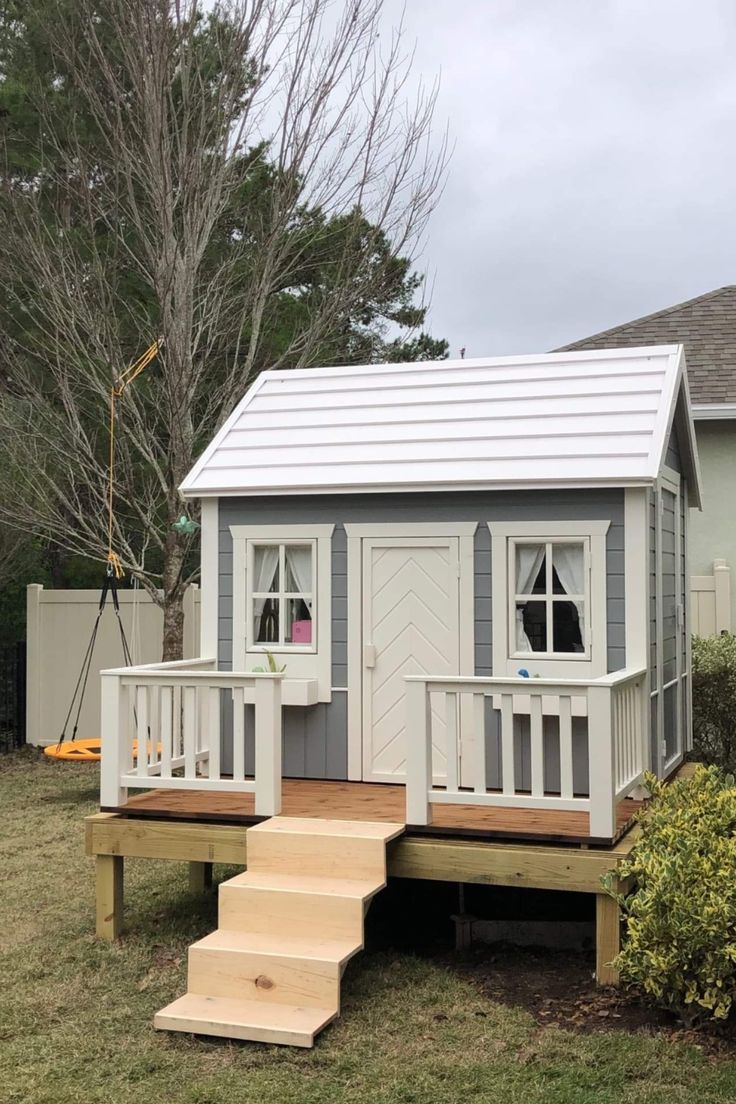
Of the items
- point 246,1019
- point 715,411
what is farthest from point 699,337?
point 246,1019

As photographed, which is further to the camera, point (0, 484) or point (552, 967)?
point (0, 484)

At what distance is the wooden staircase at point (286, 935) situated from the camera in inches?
214

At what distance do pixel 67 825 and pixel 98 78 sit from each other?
861 centimetres

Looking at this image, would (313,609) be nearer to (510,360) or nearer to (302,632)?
(302,632)

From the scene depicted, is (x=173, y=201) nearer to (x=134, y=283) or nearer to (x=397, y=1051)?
(x=134, y=283)

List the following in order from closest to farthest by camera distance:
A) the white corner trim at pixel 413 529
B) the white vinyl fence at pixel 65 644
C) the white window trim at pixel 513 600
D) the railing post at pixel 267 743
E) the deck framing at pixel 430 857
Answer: the deck framing at pixel 430 857 < the railing post at pixel 267 743 < the white window trim at pixel 513 600 < the white corner trim at pixel 413 529 < the white vinyl fence at pixel 65 644

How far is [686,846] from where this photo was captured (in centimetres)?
543

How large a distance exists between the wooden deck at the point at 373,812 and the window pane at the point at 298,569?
138 centimetres

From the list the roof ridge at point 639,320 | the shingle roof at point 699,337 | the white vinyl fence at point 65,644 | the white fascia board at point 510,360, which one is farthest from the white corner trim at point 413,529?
the roof ridge at point 639,320

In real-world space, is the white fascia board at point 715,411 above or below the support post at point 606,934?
above

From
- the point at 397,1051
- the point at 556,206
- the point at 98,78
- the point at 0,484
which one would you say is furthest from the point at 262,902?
the point at 556,206

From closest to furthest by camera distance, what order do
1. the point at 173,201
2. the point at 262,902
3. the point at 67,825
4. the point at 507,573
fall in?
the point at 262,902, the point at 507,573, the point at 67,825, the point at 173,201

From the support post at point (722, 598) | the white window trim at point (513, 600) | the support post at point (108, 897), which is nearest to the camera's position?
the support post at point (108, 897)

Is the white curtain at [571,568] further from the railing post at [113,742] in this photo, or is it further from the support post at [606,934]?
the railing post at [113,742]
